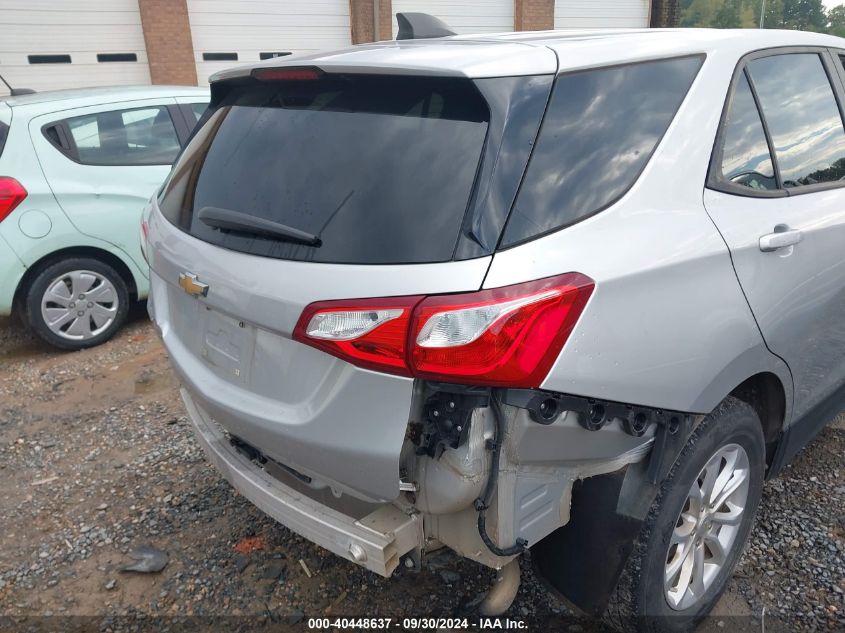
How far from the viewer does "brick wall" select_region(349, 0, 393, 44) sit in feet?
51.3

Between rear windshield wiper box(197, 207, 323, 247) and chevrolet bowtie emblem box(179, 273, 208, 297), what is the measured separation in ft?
0.57

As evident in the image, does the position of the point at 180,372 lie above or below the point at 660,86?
below

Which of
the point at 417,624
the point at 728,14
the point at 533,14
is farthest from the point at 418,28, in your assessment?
the point at 728,14

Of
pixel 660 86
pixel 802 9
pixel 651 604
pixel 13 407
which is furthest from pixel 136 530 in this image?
pixel 802 9

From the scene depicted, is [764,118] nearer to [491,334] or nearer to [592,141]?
[592,141]

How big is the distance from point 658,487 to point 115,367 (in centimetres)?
384

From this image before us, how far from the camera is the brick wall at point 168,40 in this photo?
13.2m

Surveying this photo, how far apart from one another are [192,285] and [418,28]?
60.8 inches

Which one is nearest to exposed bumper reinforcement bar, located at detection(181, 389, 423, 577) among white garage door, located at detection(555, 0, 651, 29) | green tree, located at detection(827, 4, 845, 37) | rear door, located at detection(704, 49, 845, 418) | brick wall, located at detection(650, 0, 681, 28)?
rear door, located at detection(704, 49, 845, 418)

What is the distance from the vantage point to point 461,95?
5.55 feet

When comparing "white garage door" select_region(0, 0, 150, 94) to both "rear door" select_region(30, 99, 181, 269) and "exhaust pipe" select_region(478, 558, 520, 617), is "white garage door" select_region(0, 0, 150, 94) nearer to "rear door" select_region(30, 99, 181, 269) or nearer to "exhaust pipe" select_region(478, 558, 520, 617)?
"rear door" select_region(30, 99, 181, 269)

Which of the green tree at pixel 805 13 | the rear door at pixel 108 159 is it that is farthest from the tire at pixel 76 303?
the green tree at pixel 805 13

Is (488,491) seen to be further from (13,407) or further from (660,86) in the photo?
(13,407)

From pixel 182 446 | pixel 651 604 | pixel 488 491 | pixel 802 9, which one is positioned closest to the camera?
pixel 488 491
